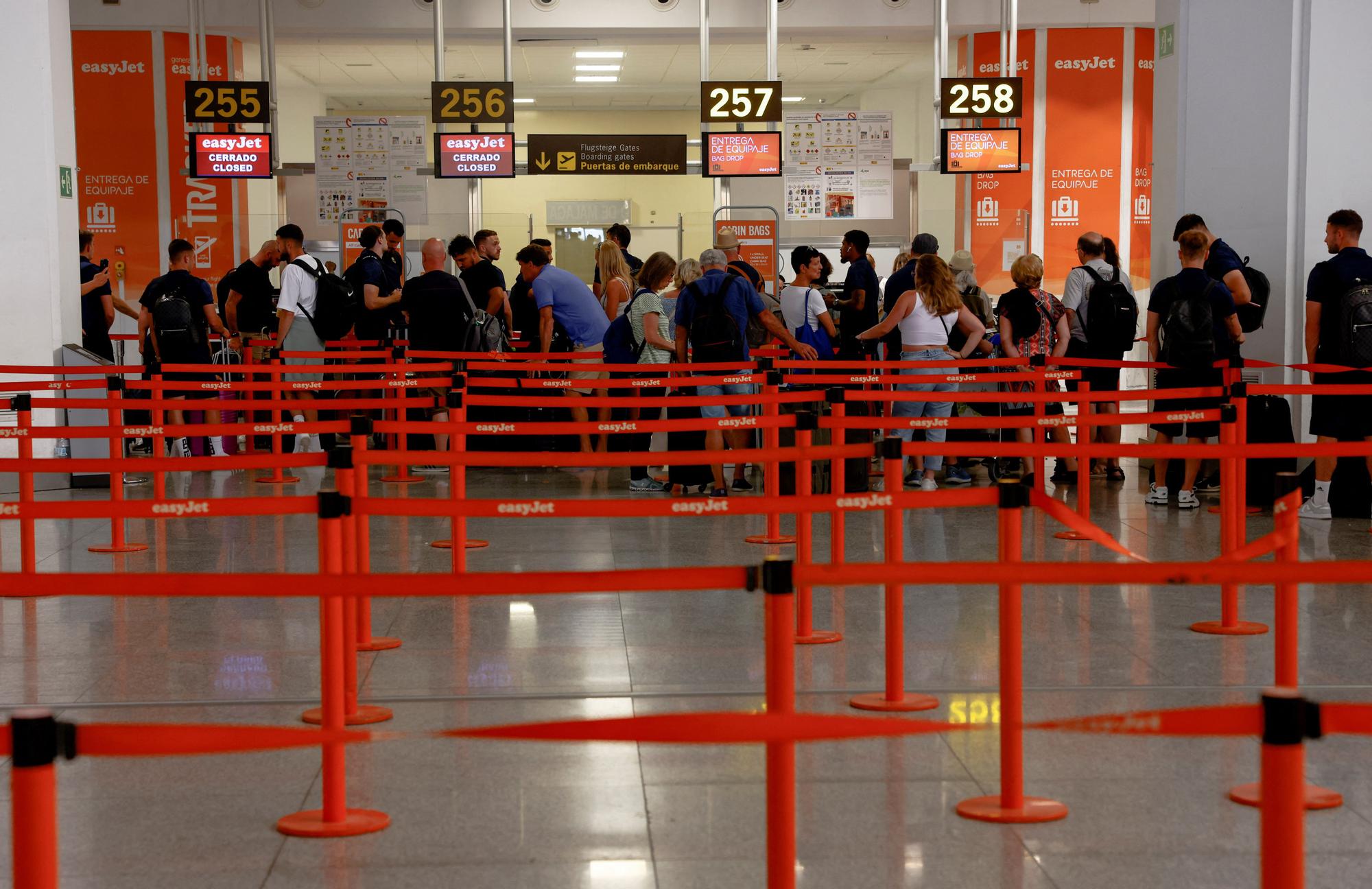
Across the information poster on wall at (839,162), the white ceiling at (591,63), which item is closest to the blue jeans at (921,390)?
the information poster on wall at (839,162)

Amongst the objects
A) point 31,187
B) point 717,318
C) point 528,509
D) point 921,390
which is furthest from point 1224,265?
point 31,187

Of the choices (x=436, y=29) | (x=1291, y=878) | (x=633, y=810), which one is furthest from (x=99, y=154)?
(x=1291, y=878)

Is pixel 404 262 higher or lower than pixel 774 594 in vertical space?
higher

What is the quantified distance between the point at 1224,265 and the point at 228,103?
11.9 m

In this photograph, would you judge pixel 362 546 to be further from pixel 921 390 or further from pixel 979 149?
pixel 979 149

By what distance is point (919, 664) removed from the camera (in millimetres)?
5598

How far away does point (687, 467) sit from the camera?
1082 centimetres

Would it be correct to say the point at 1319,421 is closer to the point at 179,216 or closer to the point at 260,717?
the point at 260,717

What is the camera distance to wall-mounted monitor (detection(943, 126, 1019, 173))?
17688 mm

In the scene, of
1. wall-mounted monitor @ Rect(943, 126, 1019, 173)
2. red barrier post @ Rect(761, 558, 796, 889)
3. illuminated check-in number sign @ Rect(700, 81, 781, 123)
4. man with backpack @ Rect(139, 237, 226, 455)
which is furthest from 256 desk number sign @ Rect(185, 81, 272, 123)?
red barrier post @ Rect(761, 558, 796, 889)

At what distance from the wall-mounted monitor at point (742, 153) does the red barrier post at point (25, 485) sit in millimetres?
10951

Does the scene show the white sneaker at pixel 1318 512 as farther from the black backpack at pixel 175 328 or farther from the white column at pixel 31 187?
the white column at pixel 31 187

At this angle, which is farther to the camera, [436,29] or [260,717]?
[436,29]

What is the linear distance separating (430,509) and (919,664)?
237 cm
